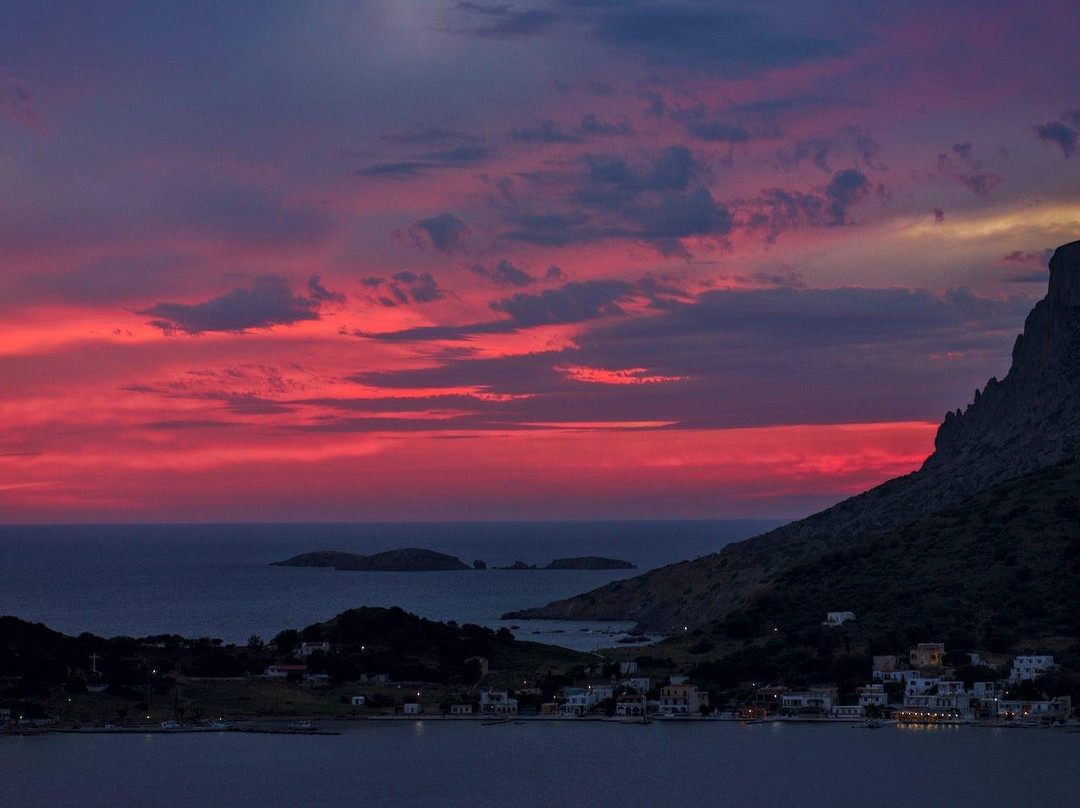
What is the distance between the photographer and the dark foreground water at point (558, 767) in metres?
78.0

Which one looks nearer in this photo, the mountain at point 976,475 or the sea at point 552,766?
the sea at point 552,766

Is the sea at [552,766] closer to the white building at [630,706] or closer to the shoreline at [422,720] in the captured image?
the shoreline at [422,720]

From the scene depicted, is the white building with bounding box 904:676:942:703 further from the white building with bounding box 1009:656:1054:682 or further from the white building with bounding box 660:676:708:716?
the white building with bounding box 660:676:708:716

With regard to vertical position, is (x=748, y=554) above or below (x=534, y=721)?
above

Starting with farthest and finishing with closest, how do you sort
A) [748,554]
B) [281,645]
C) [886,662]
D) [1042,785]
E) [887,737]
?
[748,554], [281,645], [886,662], [887,737], [1042,785]

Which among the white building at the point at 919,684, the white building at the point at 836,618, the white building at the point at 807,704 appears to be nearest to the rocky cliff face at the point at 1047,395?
the white building at the point at 836,618

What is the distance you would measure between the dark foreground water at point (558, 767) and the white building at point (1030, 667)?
1060 cm

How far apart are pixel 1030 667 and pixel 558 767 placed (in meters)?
37.6

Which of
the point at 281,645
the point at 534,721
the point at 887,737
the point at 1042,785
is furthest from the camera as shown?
the point at 281,645

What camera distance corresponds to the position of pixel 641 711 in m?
103

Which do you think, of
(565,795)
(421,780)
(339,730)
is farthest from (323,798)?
(339,730)

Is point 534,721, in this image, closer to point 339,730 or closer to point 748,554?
point 339,730

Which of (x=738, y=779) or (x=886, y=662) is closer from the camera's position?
(x=738, y=779)

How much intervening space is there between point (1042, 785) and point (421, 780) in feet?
106
